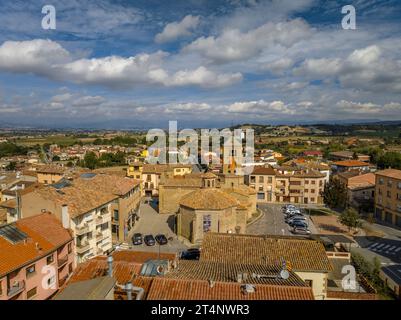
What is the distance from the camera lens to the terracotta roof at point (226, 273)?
43.0 feet

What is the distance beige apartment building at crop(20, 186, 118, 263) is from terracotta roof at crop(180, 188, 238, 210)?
9.12 meters

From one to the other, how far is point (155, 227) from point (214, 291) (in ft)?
102

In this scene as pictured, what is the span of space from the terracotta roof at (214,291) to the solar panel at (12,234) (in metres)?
12.8

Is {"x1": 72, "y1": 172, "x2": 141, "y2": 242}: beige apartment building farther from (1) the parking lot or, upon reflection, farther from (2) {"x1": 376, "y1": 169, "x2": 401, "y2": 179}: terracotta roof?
(2) {"x1": 376, "y1": 169, "x2": 401, "y2": 179}: terracotta roof

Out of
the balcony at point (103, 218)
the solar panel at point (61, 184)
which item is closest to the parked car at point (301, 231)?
the balcony at point (103, 218)

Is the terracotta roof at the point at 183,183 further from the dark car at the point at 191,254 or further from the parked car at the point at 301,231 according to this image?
the dark car at the point at 191,254

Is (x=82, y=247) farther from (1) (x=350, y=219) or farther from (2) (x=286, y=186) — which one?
(2) (x=286, y=186)

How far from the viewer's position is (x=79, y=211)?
26.9 m
